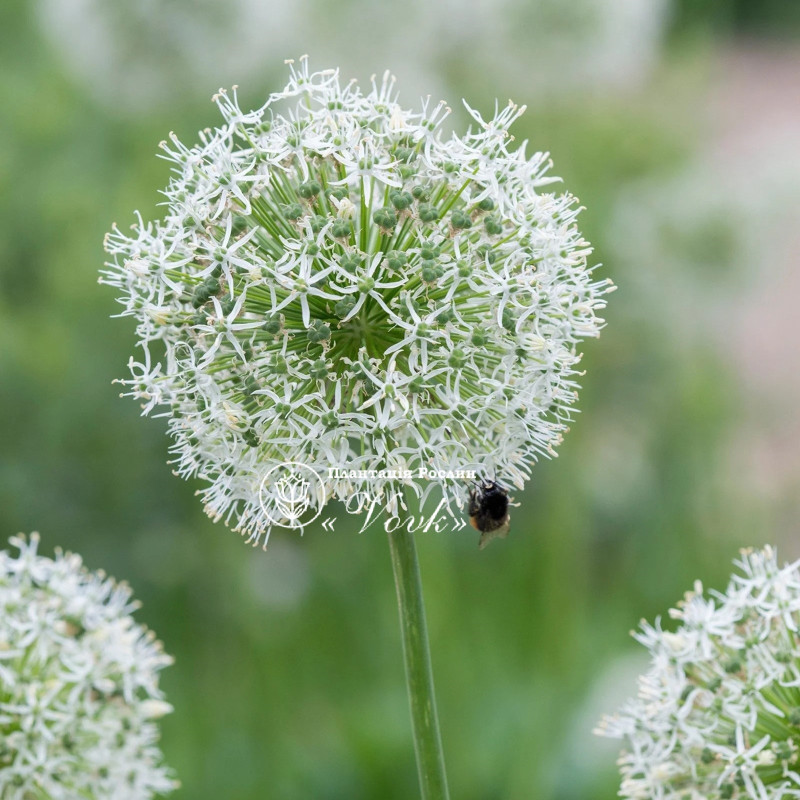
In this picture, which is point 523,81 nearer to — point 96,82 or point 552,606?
point 96,82

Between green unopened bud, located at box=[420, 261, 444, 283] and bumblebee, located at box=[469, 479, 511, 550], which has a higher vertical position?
green unopened bud, located at box=[420, 261, 444, 283]

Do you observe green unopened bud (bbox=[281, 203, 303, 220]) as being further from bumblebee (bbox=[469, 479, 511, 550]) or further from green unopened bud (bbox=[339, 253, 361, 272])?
bumblebee (bbox=[469, 479, 511, 550])

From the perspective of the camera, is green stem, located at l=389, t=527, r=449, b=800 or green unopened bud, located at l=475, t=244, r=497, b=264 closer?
green stem, located at l=389, t=527, r=449, b=800

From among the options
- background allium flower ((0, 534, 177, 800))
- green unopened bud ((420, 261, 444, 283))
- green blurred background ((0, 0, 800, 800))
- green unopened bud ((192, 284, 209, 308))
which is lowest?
background allium flower ((0, 534, 177, 800))

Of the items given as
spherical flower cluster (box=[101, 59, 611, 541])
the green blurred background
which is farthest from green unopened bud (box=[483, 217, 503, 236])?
the green blurred background

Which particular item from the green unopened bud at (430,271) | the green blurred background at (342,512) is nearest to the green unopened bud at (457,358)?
the green unopened bud at (430,271)

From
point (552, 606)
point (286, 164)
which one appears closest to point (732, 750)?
point (286, 164)

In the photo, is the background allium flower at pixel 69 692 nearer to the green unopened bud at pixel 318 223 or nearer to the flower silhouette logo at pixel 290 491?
the flower silhouette logo at pixel 290 491
